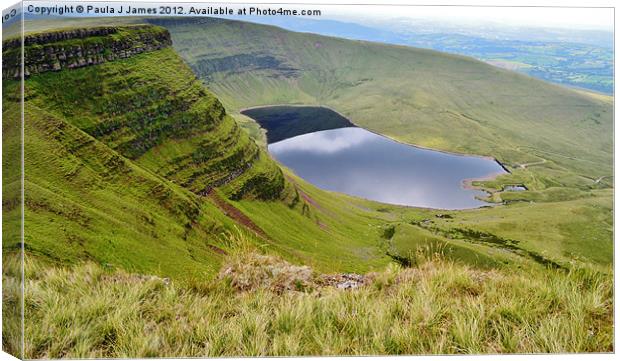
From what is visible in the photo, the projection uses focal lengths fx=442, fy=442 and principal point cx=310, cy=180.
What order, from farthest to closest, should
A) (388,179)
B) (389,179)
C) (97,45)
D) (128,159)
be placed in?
1. (389,179)
2. (388,179)
3. (97,45)
4. (128,159)

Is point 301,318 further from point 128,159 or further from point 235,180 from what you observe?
point 235,180

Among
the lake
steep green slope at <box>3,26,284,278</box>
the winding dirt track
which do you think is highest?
steep green slope at <box>3,26,284,278</box>

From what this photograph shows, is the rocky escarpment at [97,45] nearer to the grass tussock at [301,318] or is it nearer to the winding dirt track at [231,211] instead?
the winding dirt track at [231,211]

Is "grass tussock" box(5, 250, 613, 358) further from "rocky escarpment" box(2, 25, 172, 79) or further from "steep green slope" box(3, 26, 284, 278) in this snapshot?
"rocky escarpment" box(2, 25, 172, 79)

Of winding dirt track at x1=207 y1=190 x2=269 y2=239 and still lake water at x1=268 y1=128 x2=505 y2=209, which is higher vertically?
winding dirt track at x1=207 y1=190 x2=269 y2=239

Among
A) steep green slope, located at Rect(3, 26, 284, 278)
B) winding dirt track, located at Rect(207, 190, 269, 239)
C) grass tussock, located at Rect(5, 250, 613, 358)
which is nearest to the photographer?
grass tussock, located at Rect(5, 250, 613, 358)

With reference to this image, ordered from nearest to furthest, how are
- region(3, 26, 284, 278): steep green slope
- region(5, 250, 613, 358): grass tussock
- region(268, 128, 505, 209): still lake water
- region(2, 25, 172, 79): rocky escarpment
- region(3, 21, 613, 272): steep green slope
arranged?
region(5, 250, 613, 358): grass tussock → region(3, 26, 284, 278): steep green slope → region(2, 25, 172, 79): rocky escarpment → region(3, 21, 613, 272): steep green slope → region(268, 128, 505, 209): still lake water

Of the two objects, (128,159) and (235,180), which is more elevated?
(128,159)

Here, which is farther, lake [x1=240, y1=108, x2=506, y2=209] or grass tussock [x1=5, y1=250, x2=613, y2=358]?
lake [x1=240, y1=108, x2=506, y2=209]

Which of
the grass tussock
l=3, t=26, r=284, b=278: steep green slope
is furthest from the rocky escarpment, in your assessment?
the grass tussock

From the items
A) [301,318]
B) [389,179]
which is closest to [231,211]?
[301,318]
